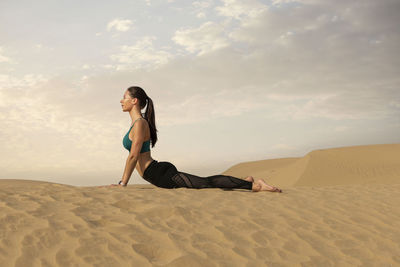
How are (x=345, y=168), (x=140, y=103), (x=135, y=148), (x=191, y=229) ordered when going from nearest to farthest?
(x=191, y=229) → (x=135, y=148) → (x=140, y=103) → (x=345, y=168)

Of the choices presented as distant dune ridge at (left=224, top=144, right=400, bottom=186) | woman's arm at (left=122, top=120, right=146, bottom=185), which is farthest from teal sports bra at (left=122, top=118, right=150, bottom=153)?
distant dune ridge at (left=224, top=144, right=400, bottom=186)

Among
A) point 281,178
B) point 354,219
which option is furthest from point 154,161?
point 281,178

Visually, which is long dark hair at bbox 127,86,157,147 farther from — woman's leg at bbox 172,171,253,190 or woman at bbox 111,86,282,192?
woman's leg at bbox 172,171,253,190

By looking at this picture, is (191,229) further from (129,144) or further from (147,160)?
(129,144)

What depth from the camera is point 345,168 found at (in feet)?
70.2

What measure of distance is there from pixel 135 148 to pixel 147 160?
41 cm

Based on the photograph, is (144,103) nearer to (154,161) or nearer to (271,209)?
(154,161)

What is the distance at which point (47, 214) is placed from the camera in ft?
15.2

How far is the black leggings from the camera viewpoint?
6539mm

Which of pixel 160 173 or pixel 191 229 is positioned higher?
pixel 160 173

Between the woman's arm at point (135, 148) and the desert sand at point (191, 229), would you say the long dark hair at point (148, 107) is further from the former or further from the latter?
the desert sand at point (191, 229)

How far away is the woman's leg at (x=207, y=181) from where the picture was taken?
22.2 feet

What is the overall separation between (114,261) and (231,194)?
3672 mm

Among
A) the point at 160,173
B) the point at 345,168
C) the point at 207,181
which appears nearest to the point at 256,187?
the point at 207,181
